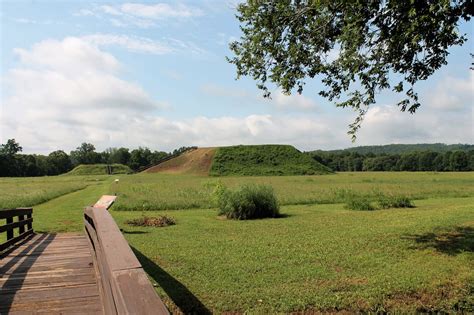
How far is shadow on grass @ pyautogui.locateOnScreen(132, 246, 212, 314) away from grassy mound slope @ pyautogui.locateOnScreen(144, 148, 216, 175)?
67.9 m

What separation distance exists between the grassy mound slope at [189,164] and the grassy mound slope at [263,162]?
178 centimetres

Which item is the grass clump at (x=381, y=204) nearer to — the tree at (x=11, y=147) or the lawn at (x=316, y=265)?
the lawn at (x=316, y=265)

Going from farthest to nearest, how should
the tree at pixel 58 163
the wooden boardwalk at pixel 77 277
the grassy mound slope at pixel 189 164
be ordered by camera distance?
the tree at pixel 58 163 < the grassy mound slope at pixel 189 164 < the wooden boardwalk at pixel 77 277

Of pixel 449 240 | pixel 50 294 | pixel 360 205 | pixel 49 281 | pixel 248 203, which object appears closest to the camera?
pixel 50 294

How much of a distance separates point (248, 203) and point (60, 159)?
14375cm

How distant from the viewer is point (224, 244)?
40.9 feet

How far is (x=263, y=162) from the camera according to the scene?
8594 centimetres

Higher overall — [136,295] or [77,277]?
[136,295]

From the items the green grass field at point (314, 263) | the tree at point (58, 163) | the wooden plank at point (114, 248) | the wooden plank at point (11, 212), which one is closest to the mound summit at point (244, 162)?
the green grass field at point (314, 263)

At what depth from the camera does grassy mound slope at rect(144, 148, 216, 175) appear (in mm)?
81975

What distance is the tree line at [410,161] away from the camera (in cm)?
12438

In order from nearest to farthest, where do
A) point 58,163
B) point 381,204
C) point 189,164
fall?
point 381,204, point 189,164, point 58,163

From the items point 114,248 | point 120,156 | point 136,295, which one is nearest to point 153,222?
point 114,248

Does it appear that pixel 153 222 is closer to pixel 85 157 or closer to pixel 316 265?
pixel 316 265
